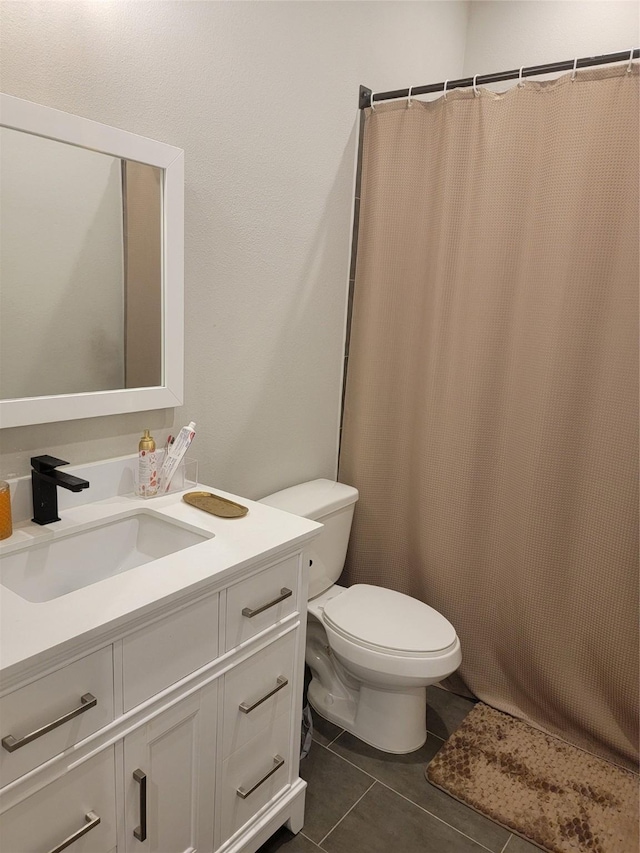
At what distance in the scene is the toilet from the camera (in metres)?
1.79

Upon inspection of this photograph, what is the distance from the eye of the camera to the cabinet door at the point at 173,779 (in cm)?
115

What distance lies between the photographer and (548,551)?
201cm

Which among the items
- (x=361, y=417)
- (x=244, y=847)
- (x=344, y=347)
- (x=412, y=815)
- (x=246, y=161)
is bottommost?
(x=412, y=815)

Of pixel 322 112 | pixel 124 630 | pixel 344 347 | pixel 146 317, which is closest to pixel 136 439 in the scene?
pixel 146 317

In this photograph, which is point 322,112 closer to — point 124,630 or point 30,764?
point 124,630

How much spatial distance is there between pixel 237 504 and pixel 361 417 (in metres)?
0.86

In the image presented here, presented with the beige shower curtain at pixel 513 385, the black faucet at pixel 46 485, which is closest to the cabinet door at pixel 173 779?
the black faucet at pixel 46 485

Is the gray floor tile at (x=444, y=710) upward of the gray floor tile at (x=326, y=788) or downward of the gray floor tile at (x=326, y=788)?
upward

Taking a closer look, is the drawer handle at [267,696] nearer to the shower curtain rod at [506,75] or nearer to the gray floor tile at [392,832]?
the gray floor tile at [392,832]

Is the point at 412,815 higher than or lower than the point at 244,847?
lower

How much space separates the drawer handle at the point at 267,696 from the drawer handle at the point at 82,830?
36 centimetres

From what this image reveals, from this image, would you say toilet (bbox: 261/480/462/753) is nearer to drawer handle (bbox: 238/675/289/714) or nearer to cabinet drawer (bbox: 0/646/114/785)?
drawer handle (bbox: 238/675/289/714)

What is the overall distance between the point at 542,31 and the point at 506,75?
0.73 meters

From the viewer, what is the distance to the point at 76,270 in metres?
1.39
